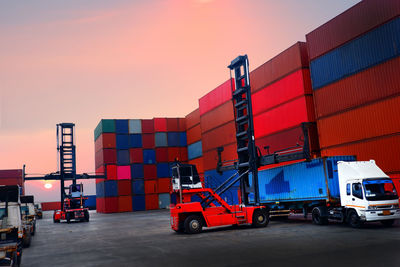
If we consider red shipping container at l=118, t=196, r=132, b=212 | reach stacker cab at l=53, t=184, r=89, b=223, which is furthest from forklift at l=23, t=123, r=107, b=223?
red shipping container at l=118, t=196, r=132, b=212

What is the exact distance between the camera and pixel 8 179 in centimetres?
7744

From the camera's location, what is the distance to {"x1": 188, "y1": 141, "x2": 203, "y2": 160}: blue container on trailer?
54219 mm

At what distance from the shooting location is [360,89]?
24.4m

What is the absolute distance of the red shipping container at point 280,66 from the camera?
3011 cm

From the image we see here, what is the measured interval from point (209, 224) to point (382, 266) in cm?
1070

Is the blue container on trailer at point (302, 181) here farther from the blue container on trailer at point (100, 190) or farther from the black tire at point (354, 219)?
the blue container on trailer at point (100, 190)

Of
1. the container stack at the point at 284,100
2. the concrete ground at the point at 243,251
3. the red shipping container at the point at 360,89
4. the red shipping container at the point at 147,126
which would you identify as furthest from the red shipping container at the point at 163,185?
the concrete ground at the point at 243,251

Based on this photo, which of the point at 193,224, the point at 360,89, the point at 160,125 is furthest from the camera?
the point at 160,125

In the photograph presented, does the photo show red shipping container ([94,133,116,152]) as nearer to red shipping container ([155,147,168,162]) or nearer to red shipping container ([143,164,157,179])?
red shipping container ([143,164,157,179])

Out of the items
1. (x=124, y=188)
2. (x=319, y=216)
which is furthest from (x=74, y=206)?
(x=319, y=216)

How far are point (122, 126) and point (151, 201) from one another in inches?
476

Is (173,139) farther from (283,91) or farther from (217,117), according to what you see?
(283,91)

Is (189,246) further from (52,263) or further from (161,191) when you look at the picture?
(161,191)

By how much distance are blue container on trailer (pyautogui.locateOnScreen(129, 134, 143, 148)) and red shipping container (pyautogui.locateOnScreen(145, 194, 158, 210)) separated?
7794mm
